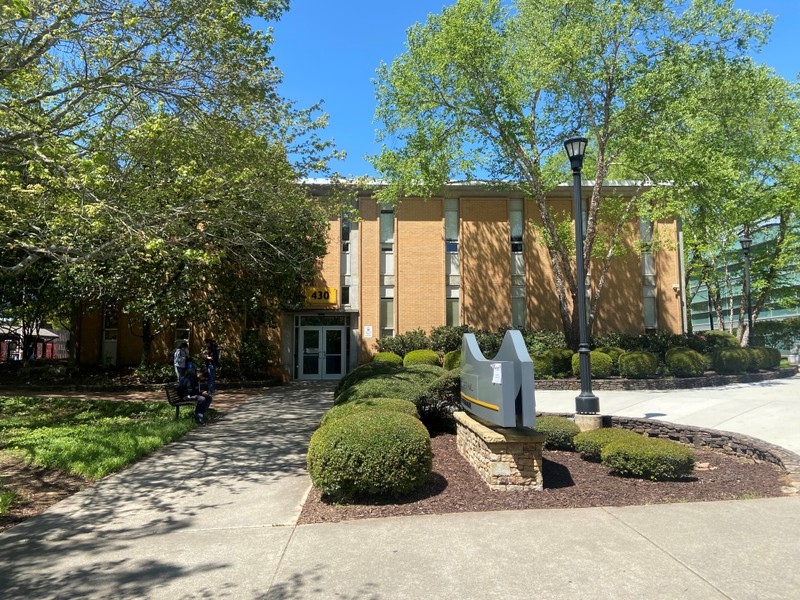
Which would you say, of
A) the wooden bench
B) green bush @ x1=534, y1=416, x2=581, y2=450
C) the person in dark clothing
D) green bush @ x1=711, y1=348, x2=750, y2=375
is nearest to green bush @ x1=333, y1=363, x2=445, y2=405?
green bush @ x1=534, y1=416, x2=581, y2=450

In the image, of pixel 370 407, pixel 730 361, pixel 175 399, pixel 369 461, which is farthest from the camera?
pixel 730 361

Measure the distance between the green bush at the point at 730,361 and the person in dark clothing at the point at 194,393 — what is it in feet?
55.5

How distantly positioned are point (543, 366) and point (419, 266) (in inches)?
312

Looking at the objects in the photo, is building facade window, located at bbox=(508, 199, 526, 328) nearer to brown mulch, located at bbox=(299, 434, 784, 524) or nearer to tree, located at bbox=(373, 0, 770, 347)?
tree, located at bbox=(373, 0, 770, 347)

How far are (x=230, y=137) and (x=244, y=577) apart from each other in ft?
27.6

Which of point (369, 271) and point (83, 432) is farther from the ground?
point (369, 271)

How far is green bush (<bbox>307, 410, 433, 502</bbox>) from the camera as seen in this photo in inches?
204

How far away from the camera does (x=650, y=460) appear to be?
597 cm

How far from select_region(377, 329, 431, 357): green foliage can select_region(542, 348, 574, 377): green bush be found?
5306mm

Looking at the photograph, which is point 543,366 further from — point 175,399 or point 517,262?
point 175,399

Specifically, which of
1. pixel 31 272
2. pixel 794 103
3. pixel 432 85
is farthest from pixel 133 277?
pixel 794 103

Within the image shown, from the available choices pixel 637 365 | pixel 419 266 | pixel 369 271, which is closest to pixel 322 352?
pixel 369 271

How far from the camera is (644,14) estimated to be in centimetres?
1647

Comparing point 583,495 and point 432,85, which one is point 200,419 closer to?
point 583,495
